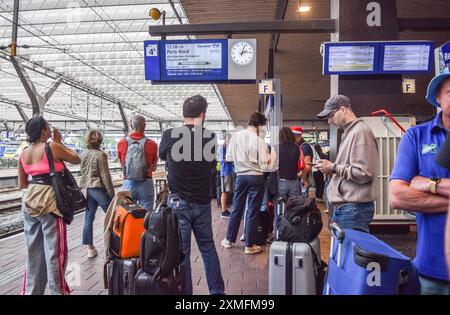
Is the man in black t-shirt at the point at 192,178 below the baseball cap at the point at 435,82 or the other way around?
below

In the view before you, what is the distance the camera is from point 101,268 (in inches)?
145

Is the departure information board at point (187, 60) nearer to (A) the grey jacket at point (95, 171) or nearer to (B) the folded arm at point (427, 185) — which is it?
(A) the grey jacket at point (95, 171)

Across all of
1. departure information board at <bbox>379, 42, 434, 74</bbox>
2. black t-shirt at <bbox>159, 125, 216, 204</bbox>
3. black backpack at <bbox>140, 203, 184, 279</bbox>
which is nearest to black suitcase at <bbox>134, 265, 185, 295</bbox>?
black backpack at <bbox>140, 203, 184, 279</bbox>

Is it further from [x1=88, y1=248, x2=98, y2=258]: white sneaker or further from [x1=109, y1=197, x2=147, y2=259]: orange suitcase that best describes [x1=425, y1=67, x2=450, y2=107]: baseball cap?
[x1=88, y1=248, x2=98, y2=258]: white sneaker

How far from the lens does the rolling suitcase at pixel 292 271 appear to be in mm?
2107

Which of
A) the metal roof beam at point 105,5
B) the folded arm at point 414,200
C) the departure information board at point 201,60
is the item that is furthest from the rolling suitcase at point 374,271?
the metal roof beam at point 105,5

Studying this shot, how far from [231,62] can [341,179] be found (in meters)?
3.83

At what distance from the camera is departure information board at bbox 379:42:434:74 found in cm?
479

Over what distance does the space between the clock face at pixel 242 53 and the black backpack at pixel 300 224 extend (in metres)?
3.83

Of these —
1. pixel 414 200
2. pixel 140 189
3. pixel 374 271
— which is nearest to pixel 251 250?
pixel 140 189

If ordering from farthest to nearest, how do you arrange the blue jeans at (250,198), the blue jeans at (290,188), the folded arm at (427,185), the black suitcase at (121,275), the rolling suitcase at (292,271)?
the blue jeans at (290,188), the blue jeans at (250,198), the black suitcase at (121,275), the rolling suitcase at (292,271), the folded arm at (427,185)

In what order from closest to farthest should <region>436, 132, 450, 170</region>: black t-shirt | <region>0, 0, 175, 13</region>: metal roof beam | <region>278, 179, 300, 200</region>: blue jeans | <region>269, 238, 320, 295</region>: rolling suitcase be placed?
<region>436, 132, 450, 170</region>: black t-shirt
<region>269, 238, 320, 295</region>: rolling suitcase
<region>278, 179, 300, 200</region>: blue jeans
<region>0, 0, 175, 13</region>: metal roof beam

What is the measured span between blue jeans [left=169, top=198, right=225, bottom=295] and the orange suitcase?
29cm
